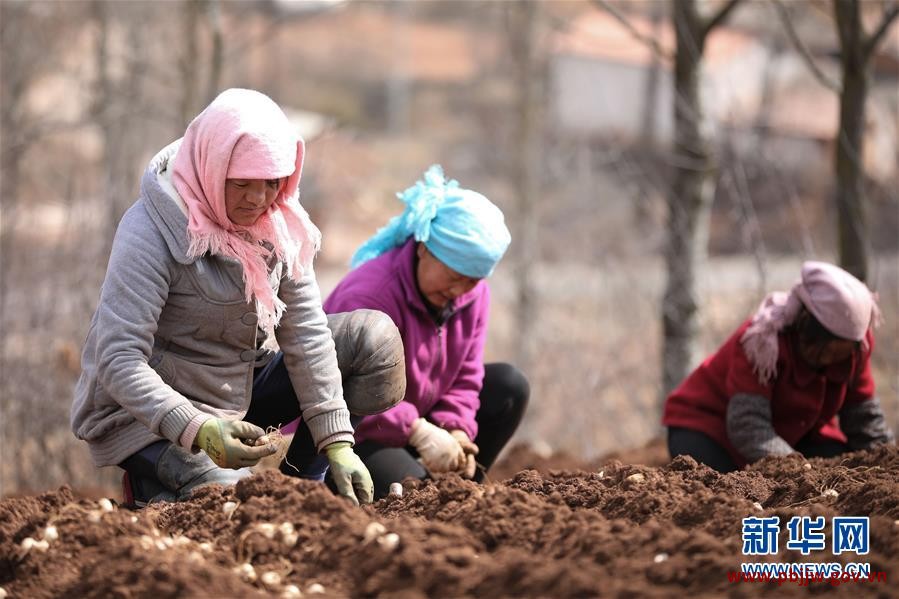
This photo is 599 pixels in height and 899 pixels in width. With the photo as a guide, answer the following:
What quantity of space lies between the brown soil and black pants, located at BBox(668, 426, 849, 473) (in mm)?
1092

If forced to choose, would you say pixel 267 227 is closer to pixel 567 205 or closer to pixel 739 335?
pixel 739 335

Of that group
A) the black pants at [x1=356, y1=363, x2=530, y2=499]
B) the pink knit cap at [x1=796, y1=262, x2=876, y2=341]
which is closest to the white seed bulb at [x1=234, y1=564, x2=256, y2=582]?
the black pants at [x1=356, y1=363, x2=530, y2=499]

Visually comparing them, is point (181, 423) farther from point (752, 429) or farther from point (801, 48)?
point (801, 48)

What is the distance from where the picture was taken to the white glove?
411 centimetres

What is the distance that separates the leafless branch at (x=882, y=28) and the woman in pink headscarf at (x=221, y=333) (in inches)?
115

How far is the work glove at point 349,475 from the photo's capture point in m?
3.47

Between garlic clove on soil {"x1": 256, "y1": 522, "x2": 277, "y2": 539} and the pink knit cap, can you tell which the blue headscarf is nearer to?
the pink knit cap

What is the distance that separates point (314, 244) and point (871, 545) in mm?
1730

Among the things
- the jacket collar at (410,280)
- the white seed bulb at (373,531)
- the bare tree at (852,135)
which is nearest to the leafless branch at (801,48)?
the bare tree at (852,135)

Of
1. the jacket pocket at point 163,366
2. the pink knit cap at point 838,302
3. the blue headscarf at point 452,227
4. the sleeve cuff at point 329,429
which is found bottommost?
the sleeve cuff at point 329,429

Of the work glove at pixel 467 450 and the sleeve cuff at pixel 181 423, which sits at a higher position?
the sleeve cuff at pixel 181 423

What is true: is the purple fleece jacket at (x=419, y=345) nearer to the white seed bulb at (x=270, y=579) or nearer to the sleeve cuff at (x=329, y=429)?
the sleeve cuff at (x=329, y=429)

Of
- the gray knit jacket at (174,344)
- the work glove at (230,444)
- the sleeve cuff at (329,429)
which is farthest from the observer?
the sleeve cuff at (329,429)

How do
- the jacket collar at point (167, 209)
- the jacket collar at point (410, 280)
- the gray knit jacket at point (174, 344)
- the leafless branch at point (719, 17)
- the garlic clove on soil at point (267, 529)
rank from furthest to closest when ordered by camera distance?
1. the leafless branch at point (719, 17)
2. the jacket collar at point (410, 280)
3. the jacket collar at point (167, 209)
4. the gray knit jacket at point (174, 344)
5. the garlic clove on soil at point (267, 529)
